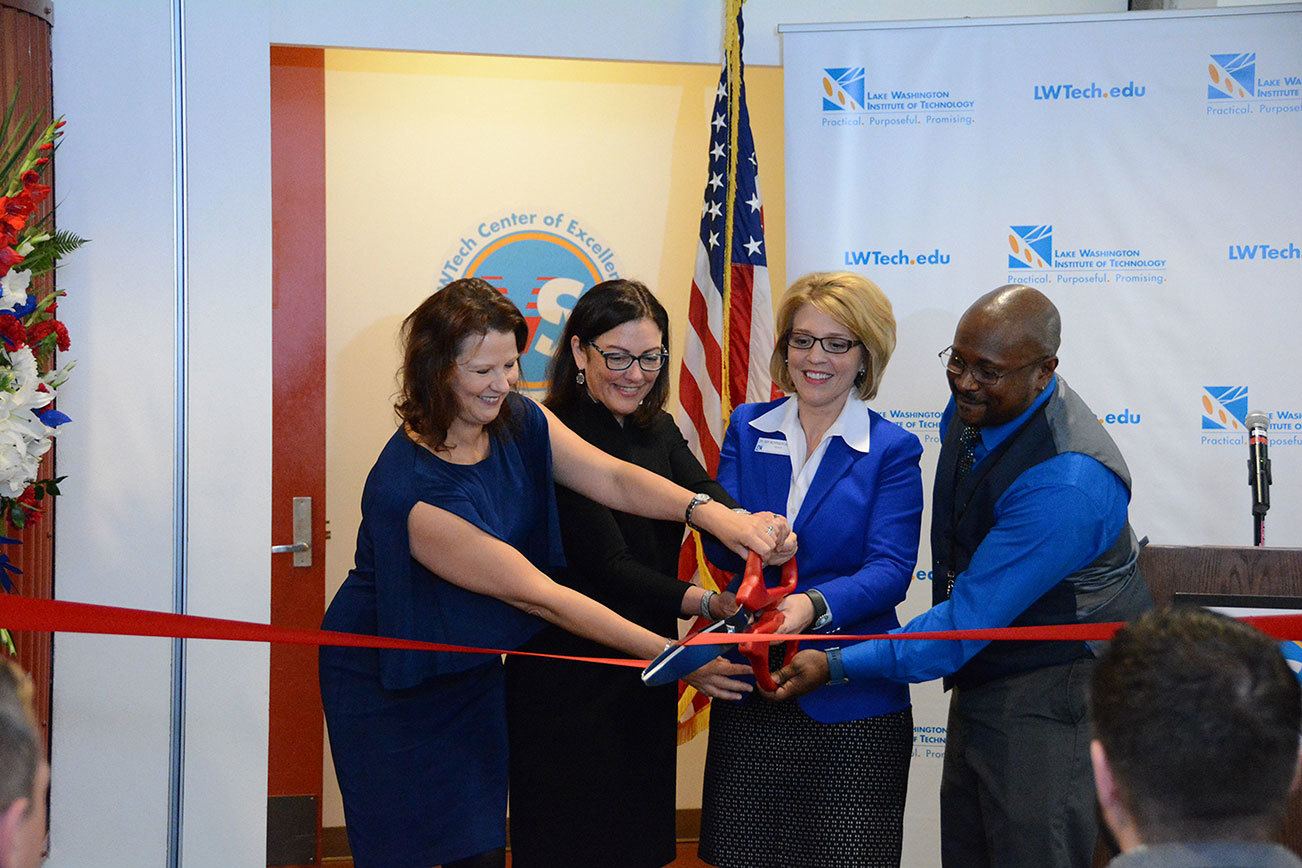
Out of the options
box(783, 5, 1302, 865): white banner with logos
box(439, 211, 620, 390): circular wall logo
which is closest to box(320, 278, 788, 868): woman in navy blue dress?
box(783, 5, 1302, 865): white banner with logos

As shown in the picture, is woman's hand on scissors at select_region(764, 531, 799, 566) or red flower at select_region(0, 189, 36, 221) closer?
red flower at select_region(0, 189, 36, 221)

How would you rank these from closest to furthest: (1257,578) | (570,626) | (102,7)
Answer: (570,626) < (1257,578) < (102,7)

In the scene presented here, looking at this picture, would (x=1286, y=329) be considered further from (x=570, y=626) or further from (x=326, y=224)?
(x=326, y=224)

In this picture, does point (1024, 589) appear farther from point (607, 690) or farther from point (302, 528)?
point (302, 528)

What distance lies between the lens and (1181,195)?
4.69 m

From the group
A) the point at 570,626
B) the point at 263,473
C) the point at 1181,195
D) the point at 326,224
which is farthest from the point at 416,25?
the point at 1181,195

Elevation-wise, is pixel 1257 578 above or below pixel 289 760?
above

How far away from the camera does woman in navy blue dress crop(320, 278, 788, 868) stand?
9.80 ft

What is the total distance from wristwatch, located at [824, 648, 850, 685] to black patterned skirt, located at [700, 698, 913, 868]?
0.15 metres

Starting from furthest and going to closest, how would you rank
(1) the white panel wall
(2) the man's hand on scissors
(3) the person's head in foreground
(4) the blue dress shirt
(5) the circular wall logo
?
(5) the circular wall logo < (1) the white panel wall < (2) the man's hand on scissors < (4) the blue dress shirt < (3) the person's head in foreground

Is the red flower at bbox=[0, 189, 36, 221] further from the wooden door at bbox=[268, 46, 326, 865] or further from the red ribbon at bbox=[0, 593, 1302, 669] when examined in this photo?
the wooden door at bbox=[268, 46, 326, 865]

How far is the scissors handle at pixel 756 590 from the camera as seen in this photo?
3.04 metres

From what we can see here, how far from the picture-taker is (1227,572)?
3.29 metres

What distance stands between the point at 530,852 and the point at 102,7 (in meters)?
3.00
